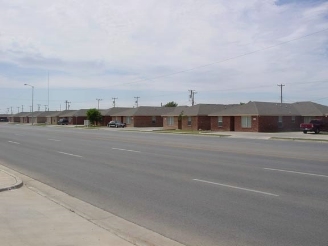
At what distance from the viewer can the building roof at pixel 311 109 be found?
58638 millimetres

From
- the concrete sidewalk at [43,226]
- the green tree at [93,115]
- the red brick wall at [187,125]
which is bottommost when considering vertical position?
the concrete sidewalk at [43,226]

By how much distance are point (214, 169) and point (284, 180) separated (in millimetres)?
3251

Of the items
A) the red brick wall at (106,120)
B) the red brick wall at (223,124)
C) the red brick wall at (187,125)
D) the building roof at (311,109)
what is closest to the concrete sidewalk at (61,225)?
the red brick wall at (223,124)

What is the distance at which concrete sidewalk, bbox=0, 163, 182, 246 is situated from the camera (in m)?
6.30

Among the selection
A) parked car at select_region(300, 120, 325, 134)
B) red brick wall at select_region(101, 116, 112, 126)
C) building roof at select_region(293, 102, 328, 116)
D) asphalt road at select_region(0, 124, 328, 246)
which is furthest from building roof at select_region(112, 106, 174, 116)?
asphalt road at select_region(0, 124, 328, 246)

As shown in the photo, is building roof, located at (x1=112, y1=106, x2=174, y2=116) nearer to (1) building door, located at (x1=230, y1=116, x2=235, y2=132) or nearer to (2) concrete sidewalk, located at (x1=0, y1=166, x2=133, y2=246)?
(1) building door, located at (x1=230, y1=116, x2=235, y2=132)

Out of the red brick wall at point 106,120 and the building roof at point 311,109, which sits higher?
the building roof at point 311,109

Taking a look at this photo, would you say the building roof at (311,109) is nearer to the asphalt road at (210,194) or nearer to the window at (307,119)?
the window at (307,119)

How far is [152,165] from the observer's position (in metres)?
16.6

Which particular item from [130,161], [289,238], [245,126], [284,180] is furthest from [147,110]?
[289,238]

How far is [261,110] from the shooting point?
5506cm

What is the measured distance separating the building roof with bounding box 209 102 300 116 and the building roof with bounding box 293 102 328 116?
1.23 meters

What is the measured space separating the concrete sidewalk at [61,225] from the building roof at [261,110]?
46628 millimetres

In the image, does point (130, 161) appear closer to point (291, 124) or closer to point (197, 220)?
point (197, 220)
